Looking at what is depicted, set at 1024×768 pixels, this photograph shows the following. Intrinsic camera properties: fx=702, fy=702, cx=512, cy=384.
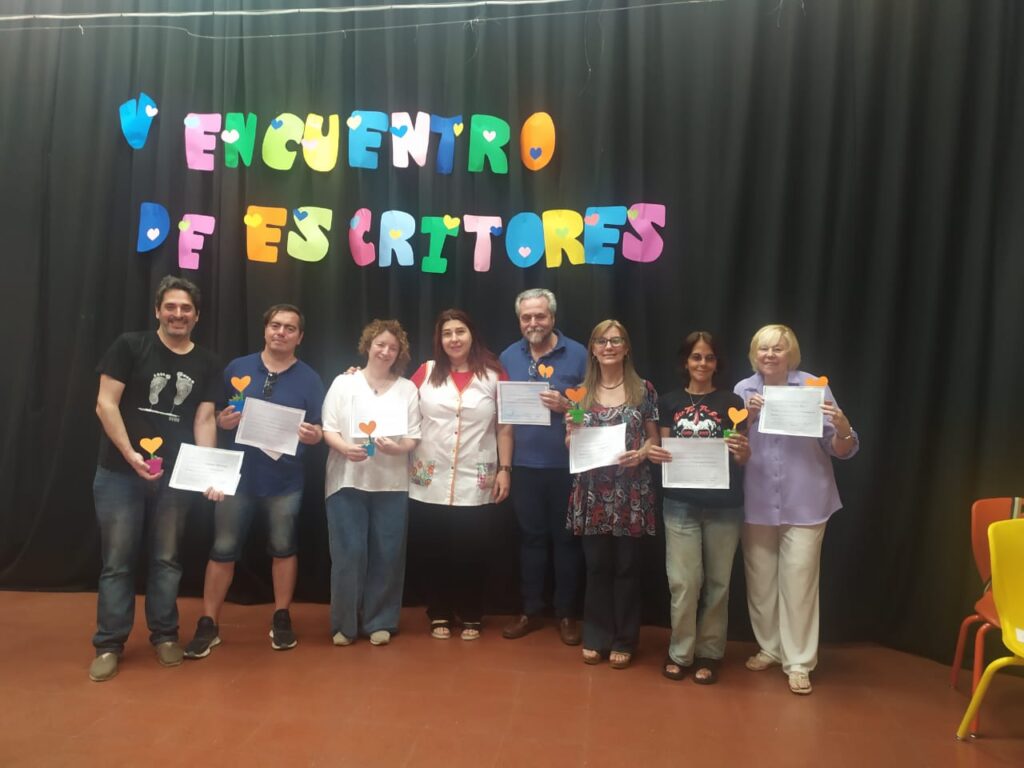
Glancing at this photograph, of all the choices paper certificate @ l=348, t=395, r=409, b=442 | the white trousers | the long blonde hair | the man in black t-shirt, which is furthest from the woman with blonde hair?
the man in black t-shirt

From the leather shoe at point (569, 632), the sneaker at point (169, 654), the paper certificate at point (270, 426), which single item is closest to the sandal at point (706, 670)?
the leather shoe at point (569, 632)

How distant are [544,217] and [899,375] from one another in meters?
1.92

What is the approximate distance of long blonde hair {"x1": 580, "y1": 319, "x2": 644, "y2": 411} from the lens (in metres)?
2.99

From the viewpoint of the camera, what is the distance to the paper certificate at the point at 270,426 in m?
3.02

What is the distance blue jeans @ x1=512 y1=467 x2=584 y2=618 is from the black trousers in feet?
0.82

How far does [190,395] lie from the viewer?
9.75 ft

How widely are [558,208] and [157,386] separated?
2.13 metres

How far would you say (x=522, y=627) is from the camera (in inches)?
134

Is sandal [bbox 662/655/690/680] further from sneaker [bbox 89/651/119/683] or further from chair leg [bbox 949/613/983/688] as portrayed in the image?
sneaker [bbox 89/651/119/683]

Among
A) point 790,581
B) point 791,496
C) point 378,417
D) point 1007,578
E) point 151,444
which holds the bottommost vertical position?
point 790,581

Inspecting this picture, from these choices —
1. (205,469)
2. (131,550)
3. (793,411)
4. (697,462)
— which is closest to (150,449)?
(205,469)

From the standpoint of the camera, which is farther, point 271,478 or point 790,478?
point 271,478

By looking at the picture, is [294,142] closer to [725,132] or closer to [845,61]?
[725,132]

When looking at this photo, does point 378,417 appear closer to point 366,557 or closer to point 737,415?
point 366,557
